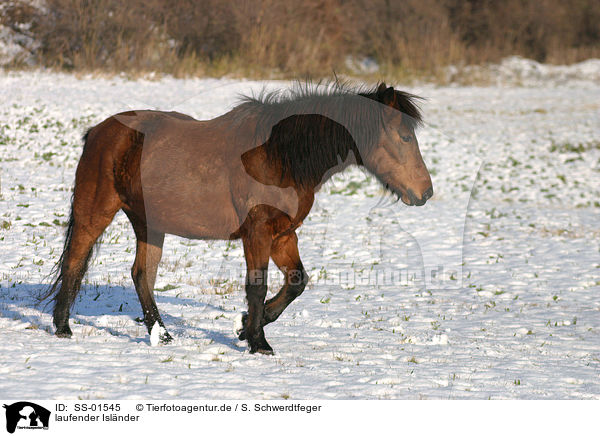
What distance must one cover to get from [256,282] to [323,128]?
146 cm

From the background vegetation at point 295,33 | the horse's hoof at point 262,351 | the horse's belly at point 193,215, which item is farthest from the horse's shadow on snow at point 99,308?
the background vegetation at point 295,33

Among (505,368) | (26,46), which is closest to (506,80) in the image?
(26,46)

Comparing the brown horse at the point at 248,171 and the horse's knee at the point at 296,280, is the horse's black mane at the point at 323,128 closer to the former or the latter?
the brown horse at the point at 248,171

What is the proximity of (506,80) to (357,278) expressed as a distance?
29832mm

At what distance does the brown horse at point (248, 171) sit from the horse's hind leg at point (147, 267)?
0.04 feet

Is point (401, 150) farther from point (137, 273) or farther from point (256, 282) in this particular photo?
point (137, 273)

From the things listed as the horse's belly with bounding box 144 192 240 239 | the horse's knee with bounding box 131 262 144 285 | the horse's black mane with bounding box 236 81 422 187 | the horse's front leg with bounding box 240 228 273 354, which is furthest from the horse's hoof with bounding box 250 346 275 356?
the horse's black mane with bounding box 236 81 422 187

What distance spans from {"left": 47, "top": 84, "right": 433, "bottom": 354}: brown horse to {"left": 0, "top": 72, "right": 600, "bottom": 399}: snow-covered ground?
428mm

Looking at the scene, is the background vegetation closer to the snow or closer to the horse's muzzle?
the snow

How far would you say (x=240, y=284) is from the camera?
9367 millimetres

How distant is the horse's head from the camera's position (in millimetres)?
6109

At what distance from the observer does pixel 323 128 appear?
20.5ft

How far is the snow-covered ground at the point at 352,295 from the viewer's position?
5.77 m
